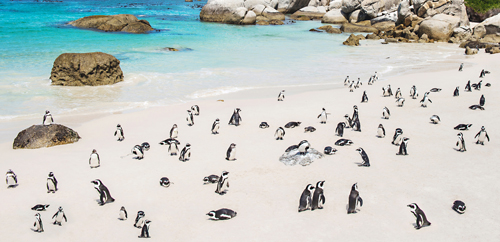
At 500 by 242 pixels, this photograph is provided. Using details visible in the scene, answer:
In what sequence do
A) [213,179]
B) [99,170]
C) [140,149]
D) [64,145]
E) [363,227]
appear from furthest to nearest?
1. [64,145]
2. [140,149]
3. [99,170]
4. [213,179]
5. [363,227]

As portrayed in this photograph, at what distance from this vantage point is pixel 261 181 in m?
8.91

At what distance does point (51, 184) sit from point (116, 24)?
1474 inches

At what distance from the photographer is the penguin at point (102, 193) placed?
788 cm

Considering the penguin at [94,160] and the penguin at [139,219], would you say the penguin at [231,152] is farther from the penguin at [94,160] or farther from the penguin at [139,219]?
the penguin at [139,219]

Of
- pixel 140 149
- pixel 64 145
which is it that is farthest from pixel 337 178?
pixel 64 145

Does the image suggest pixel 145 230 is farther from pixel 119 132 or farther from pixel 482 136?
pixel 482 136

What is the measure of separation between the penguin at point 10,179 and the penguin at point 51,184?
3.02 feet

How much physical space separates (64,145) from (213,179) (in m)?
5.36

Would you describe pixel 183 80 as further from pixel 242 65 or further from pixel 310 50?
pixel 310 50

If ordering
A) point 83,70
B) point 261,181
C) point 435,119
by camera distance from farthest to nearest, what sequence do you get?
point 83,70
point 435,119
point 261,181

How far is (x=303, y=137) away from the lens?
11914 mm

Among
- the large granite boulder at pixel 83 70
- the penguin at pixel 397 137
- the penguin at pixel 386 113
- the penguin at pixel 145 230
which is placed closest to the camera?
the penguin at pixel 145 230

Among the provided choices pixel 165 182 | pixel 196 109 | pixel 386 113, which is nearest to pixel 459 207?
pixel 165 182

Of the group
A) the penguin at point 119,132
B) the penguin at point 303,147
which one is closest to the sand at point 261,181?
the penguin at point 119,132
